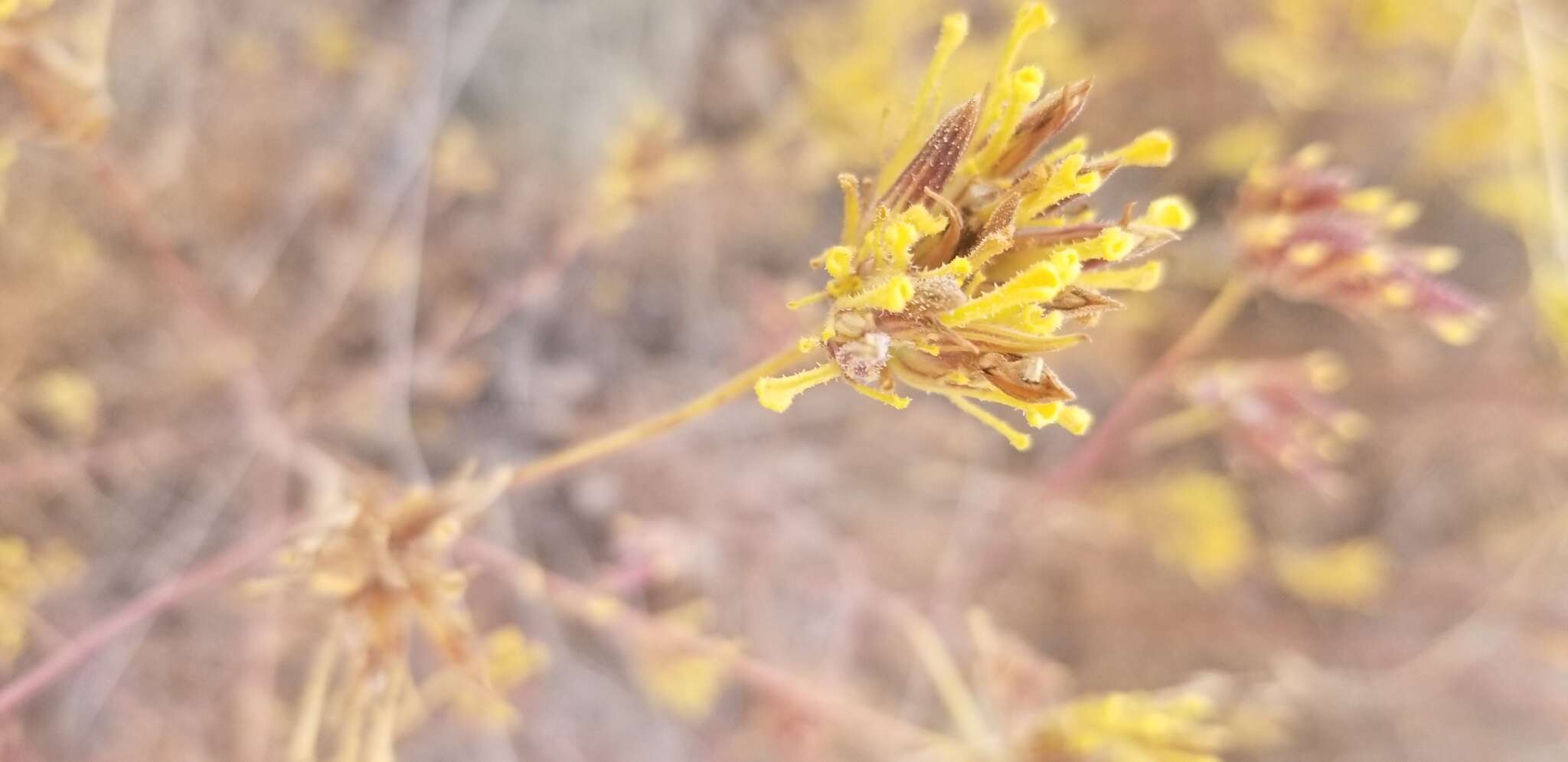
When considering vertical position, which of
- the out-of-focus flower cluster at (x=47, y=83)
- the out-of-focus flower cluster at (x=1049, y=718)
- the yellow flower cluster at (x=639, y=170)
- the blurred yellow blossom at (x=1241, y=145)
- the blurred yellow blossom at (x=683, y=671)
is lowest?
the out-of-focus flower cluster at (x=1049, y=718)

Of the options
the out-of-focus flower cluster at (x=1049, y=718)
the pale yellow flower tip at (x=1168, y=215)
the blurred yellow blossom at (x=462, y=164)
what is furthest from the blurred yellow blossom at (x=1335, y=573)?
the blurred yellow blossom at (x=462, y=164)

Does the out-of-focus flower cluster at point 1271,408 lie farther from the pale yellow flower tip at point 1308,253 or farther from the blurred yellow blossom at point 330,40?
the blurred yellow blossom at point 330,40

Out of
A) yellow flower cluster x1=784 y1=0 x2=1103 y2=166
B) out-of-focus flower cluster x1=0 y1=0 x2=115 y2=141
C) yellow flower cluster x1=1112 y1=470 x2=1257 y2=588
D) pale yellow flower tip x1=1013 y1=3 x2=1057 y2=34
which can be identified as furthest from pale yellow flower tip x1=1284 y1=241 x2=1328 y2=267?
out-of-focus flower cluster x1=0 y1=0 x2=115 y2=141

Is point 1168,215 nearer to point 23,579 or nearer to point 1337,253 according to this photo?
point 1337,253

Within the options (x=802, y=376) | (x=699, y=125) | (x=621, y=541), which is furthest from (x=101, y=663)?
(x=802, y=376)

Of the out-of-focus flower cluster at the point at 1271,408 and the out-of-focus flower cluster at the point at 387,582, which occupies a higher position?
the out-of-focus flower cluster at the point at 1271,408

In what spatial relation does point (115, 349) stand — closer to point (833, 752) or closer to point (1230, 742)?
point (833, 752)

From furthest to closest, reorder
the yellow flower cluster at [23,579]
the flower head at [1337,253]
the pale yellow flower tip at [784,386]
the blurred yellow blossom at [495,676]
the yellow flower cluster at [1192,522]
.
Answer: the yellow flower cluster at [1192,522], the yellow flower cluster at [23,579], the flower head at [1337,253], the blurred yellow blossom at [495,676], the pale yellow flower tip at [784,386]
